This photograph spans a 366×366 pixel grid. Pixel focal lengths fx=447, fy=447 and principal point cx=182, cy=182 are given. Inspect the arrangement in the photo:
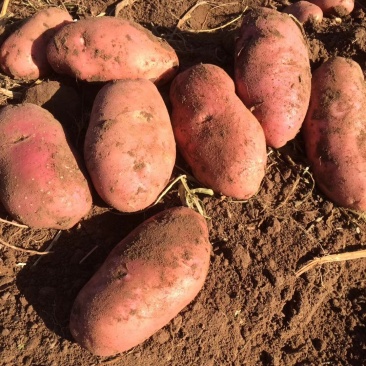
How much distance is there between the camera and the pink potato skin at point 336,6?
270 cm

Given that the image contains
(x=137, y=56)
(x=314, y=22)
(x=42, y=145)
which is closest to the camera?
(x=42, y=145)

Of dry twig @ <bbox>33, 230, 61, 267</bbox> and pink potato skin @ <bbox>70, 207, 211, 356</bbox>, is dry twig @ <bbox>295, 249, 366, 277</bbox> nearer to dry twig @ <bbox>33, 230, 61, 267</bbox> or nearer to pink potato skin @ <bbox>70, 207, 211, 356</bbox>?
pink potato skin @ <bbox>70, 207, 211, 356</bbox>

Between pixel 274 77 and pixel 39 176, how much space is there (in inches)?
43.5

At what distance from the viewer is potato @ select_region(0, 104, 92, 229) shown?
178cm

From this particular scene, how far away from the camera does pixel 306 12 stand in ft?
8.27

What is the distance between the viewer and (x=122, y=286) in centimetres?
163

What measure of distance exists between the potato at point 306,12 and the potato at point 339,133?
46 centimetres

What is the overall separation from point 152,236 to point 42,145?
60cm

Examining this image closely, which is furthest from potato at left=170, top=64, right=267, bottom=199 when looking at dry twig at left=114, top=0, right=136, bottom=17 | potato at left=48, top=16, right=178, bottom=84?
dry twig at left=114, top=0, right=136, bottom=17

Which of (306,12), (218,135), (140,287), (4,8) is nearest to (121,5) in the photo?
(4,8)

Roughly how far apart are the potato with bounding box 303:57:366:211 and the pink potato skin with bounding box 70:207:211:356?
27.1 inches

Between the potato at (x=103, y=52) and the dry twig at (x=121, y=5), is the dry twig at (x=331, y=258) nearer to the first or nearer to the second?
the potato at (x=103, y=52)

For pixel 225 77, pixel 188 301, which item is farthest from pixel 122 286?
pixel 225 77

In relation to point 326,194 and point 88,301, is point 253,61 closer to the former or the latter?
point 326,194
